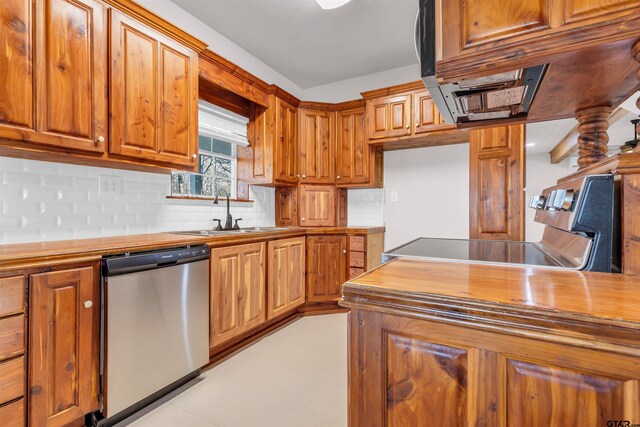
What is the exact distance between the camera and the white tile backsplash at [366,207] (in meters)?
3.87

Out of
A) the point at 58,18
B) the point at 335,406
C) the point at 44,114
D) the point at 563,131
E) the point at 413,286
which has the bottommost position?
the point at 335,406

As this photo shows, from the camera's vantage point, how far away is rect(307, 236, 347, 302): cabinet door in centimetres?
339

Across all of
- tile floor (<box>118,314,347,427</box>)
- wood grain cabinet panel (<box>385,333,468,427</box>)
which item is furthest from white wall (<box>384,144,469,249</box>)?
wood grain cabinet panel (<box>385,333,468,427</box>)

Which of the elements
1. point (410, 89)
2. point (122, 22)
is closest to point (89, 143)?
point (122, 22)

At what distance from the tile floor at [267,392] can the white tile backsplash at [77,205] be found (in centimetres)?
122

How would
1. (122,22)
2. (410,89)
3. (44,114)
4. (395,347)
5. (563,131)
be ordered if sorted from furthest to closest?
1. (410,89)
2. (563,131)
3. (122,22)
4. (44,114)
5. (395,347)

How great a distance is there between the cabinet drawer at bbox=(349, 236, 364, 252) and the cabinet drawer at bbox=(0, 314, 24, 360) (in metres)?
2.74

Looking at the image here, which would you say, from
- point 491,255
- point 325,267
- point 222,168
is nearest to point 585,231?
point 491,255

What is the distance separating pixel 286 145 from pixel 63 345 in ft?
8.83

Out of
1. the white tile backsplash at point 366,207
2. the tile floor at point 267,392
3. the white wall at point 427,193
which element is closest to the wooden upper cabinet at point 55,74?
the tile floor at point 267,392

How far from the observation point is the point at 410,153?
3.70 meters

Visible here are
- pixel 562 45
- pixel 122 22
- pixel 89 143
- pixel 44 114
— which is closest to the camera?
pixel 562 45

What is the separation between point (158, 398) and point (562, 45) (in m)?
2.53

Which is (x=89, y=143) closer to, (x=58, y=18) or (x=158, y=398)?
(x=58, y=18)
